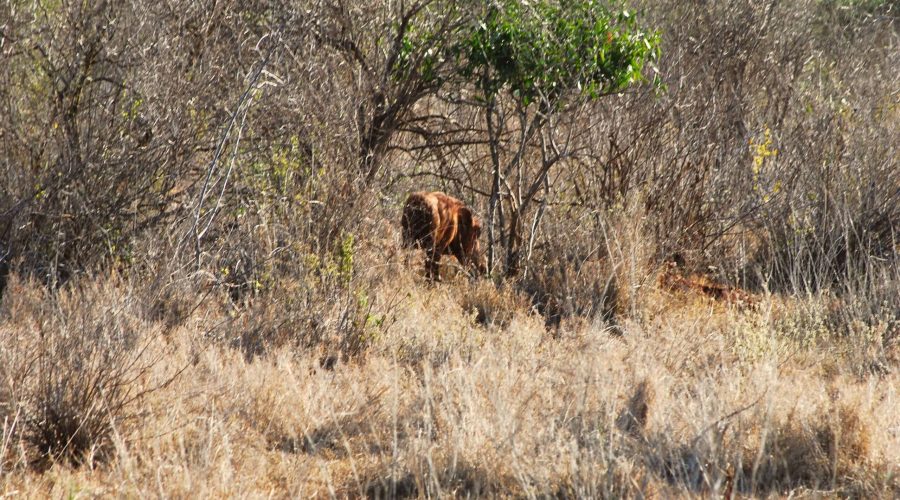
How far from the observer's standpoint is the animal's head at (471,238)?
21.3 ft

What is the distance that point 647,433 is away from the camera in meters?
3.85

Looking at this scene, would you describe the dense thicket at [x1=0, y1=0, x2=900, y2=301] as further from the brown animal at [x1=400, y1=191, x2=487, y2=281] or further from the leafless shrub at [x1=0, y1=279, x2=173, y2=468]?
the leafless shrub at [x1=0, y1=279, x2=173, y2=468]

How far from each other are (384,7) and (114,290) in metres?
3.36

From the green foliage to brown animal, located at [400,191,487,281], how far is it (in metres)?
0.87

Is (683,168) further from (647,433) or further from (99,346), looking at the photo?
(99,346)

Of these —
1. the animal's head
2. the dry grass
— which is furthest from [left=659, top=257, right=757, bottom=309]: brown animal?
the animal's head

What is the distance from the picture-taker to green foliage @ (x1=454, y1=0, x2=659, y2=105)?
6.15 m

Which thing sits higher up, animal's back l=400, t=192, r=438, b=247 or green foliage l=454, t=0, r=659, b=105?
green foliage l=454, t=0, r=659, b=105

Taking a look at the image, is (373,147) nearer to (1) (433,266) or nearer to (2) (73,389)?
(1) (433,266)

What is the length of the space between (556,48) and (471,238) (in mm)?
1389

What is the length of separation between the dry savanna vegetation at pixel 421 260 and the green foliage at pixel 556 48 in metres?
0.02

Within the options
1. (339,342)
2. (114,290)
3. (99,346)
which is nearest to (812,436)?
(339,342)

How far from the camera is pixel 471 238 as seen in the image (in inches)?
260

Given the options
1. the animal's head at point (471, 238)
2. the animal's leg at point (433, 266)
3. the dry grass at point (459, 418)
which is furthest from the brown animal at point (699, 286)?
the animal's leg at point (433, 266)
